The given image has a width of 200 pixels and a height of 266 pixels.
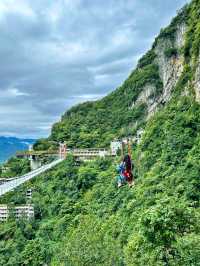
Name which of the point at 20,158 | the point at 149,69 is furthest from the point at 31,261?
the point at 149,69

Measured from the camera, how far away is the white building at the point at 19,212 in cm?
3672

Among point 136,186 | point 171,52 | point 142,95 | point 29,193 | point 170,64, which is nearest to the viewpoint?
point 136,186

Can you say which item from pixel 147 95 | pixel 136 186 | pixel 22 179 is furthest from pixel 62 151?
pixel 136 186

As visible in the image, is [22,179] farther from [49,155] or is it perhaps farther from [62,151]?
[62,151]

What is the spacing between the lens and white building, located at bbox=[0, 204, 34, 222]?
3672 cm

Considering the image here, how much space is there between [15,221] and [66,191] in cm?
459

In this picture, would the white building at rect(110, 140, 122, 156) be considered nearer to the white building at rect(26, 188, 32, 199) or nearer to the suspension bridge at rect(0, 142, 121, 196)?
the suspension bridge at rect(0, 142, 121, 196)

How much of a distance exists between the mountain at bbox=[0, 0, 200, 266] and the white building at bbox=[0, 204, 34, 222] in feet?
1.56

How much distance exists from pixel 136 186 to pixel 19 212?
12186 mm

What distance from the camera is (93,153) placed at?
47125mm

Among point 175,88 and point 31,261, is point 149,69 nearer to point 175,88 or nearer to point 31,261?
point 175,88

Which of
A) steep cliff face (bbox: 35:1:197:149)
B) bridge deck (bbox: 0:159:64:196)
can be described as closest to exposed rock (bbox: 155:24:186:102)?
steep cliff face (bbox: 35:1:197:149)

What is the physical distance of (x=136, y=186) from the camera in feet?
93.6

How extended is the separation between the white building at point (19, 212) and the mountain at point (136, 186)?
1.56 ft
